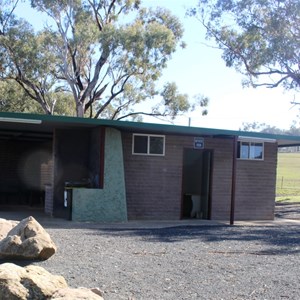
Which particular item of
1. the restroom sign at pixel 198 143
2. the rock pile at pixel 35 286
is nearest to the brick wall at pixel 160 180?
the restroom sign at pixel 198 143

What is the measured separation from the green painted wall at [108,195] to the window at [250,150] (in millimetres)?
4776

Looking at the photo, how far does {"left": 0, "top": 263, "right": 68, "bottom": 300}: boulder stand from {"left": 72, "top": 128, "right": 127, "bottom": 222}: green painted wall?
33.4ft

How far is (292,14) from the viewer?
23.4 meters

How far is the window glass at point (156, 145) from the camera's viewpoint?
17.7m

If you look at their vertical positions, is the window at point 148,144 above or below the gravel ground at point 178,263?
above

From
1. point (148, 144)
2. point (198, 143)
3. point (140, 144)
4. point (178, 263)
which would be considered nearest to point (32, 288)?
point (178, 263)

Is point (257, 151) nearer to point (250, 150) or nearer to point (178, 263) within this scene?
point (250, 150)

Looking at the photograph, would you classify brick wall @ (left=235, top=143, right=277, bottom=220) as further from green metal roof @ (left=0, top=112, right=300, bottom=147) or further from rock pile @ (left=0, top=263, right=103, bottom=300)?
rock pile @ (left=0, top=263, right=103, bottom=300)

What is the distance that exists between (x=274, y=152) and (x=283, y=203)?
990 cm

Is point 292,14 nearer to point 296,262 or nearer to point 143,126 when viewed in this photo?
point 143,126

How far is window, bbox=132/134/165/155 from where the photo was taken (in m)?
17.5

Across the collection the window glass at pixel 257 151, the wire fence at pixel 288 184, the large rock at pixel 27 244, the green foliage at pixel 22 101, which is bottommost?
the wire fence at pixel 288 184

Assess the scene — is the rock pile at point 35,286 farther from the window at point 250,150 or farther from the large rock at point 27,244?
the window at point 250,150

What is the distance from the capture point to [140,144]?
690 inches
